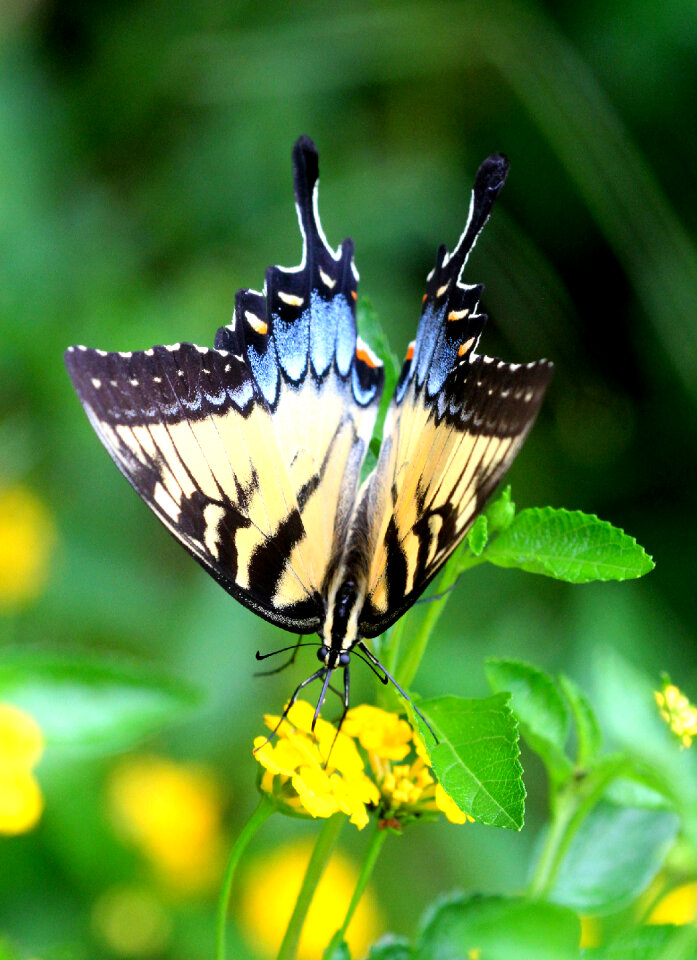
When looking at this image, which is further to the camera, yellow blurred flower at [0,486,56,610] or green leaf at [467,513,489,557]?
yellow blurred flower at [0,486,56,610]

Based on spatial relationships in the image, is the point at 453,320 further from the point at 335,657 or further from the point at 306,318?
the point at 335,657

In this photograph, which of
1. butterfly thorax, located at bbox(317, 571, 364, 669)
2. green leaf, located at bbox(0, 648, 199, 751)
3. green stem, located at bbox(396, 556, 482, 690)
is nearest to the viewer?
green stem, located at bbox(396, 556, 482, 690)

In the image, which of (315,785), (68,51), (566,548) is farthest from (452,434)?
(68,51)

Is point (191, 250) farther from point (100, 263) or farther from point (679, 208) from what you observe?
point (679, 208)

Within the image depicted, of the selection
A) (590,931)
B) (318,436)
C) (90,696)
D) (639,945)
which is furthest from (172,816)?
(639,945)

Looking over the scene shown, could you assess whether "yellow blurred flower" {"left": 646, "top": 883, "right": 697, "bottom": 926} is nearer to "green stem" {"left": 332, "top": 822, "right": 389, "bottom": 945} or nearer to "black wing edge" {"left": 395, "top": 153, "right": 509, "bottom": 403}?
"green stem" {"left": 332, "top": 822, "right": 389, "bottom": 945}

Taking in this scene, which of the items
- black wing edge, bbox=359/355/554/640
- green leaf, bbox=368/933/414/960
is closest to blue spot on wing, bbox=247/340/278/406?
black wing edge, bbox=359/355/554/640
